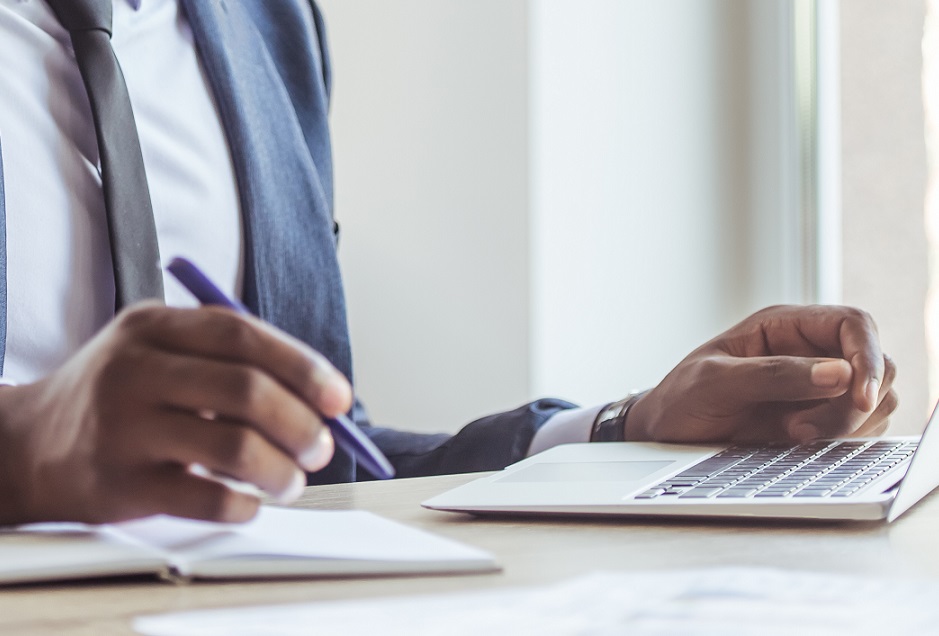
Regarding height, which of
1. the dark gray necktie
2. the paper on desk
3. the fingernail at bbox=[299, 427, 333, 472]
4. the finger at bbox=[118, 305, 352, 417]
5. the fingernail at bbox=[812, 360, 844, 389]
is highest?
the dark gray necktie

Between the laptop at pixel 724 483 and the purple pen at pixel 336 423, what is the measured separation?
182 millimetres

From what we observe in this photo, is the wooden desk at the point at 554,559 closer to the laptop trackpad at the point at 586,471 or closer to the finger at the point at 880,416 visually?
the laptop trackpad at the point at 586,471

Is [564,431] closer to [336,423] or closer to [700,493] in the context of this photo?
[700,493]

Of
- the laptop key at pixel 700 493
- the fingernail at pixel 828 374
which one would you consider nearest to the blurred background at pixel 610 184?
the fingernail at pixel 828 374

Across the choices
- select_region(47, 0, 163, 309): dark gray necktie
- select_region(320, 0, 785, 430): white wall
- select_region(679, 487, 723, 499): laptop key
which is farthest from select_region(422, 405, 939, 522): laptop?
select_region(320, 0, 785, 430): white wall

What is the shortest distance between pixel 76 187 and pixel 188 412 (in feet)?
1.73

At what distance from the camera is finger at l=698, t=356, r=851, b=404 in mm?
728

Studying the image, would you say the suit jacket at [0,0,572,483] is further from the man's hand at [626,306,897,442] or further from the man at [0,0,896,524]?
the man's hand at [626,306,897,442]

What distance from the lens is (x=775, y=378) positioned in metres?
0.75

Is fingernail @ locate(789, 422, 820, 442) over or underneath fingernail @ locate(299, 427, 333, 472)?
underneath

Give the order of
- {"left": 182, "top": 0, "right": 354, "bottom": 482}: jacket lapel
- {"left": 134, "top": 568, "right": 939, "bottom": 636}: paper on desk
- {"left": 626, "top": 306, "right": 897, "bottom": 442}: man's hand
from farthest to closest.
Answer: {"left": 182, "top": 0, "right": 354, "bottom": 482}: jacket lapel → {"left": 626, "top": 306, "right": 897, "bottom": 442}: man's hand → {"left": 134, "top": 568, "right": 939, "bottom": 636}: paper on desk

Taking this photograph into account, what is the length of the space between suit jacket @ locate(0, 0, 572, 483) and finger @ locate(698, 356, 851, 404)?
7.5 inches

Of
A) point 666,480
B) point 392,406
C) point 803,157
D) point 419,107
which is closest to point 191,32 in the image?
point 666,480

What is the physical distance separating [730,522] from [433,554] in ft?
0.57
